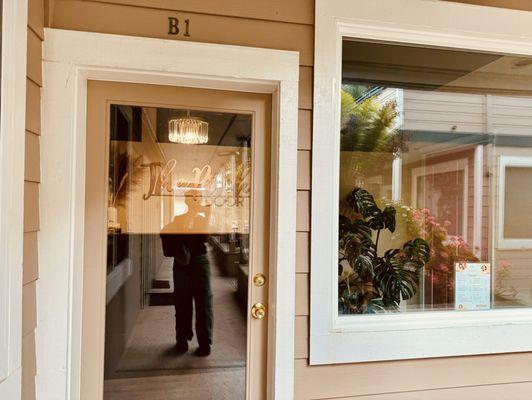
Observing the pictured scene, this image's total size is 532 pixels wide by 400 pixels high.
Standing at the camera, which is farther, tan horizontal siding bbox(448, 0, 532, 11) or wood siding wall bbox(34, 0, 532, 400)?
tan horizontal siding bbox(448, 0, 532, 11)

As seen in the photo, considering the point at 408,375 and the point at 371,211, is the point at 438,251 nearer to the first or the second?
the point at 371,211

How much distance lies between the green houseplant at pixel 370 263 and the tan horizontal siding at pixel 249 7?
830mm

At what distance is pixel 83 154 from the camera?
1.50 meters

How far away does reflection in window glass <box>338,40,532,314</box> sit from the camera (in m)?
1.76

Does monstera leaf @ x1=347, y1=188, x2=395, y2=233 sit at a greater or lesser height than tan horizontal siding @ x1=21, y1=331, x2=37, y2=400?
greater

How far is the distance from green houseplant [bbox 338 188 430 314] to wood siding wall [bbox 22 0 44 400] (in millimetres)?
1244

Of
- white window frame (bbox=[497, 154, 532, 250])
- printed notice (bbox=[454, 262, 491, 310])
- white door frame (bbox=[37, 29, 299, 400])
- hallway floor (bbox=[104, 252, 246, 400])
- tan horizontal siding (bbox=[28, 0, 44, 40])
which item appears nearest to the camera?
tan horizontal siding (bbox=[28, 0, 44, 40])

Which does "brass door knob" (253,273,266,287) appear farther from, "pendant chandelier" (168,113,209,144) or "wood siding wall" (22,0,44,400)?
Result: "wood siding wall" (22,0,44,400)

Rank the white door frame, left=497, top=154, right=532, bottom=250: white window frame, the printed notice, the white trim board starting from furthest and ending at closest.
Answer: left=497, top=154, right=532, bottom=250: white window frame → the printed notice → the white door frame → the white trim board

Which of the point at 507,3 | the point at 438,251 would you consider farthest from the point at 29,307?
the point at 507,3

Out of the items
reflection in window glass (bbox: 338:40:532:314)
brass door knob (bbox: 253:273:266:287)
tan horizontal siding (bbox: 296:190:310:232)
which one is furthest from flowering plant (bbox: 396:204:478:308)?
brass door knob (bbox: 253:273:266:287)

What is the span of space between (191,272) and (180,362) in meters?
0.40

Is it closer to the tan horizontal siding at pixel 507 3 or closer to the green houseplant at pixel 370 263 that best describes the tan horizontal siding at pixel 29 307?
the green houseplant at pixel 370 263

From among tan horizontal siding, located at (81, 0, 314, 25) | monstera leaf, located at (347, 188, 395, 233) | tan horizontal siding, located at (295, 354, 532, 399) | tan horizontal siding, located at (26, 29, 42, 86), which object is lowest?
tan horizontal siding, located at (295, 354, 532, 399)
